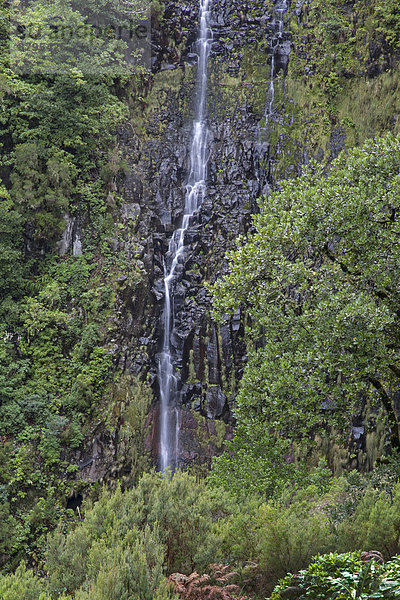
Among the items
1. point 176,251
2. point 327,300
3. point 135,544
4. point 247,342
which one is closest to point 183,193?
point 176,251

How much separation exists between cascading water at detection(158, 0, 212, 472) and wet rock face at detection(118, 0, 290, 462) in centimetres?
20

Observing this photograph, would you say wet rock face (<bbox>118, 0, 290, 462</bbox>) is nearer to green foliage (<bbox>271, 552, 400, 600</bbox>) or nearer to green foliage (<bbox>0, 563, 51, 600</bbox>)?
green foliage (<bbox>0, 563, 51, 600</bbox>)

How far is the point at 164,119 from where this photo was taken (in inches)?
702

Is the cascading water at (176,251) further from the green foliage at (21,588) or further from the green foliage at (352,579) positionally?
the green foliage at (352,579)

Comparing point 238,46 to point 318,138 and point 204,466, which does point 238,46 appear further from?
point 204,466

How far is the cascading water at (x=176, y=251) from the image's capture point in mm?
15102

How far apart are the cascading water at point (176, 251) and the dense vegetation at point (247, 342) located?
0.94 metres

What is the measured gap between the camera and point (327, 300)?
6.17 meters

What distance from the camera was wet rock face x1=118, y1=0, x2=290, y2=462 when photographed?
15445 mm

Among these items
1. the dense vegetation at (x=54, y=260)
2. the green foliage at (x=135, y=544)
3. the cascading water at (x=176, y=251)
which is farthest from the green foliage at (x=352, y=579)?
the cascading water at (x=176, y=251)

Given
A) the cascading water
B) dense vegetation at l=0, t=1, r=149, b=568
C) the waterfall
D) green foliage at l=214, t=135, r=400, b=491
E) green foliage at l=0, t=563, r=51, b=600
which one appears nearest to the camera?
green foliage at l=0, t=563, r=51, b=600

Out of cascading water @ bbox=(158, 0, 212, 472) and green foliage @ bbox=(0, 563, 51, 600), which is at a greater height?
cascading water @ bbox=(158, 0, 212, 472)

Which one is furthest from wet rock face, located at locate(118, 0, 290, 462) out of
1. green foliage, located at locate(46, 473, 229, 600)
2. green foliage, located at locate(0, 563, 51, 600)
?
green foliage, located at locate(0, 563, 51, 600)

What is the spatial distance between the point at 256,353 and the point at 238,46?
48.6ft
